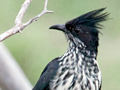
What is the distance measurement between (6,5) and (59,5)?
1193 mm

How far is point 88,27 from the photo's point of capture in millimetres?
6305

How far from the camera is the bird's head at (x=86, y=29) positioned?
6246 mm

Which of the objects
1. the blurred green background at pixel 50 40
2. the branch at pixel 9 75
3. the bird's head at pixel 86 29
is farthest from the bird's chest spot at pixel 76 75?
the blurred green background at pixel 50 40

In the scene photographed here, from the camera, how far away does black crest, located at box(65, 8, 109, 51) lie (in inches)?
246

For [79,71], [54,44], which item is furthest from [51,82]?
[54,44]

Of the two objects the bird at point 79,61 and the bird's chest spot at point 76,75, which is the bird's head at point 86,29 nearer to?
the bird at point 79,61

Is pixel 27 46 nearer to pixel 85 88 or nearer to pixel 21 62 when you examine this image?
pixel 21 62

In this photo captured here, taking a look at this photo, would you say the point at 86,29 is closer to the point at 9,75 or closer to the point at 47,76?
the point at 47,76

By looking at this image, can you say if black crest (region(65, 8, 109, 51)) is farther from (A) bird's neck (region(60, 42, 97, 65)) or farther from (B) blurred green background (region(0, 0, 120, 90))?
(B) blurred green background (region(0, 0, 120, 90))

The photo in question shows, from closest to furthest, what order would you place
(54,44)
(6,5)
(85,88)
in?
(85,88) < (54,44) < (6,5)

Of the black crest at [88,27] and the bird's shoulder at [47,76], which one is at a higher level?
the black crest at [88,27]

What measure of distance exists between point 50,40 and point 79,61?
17.1 ft

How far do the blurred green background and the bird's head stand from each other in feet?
10.6

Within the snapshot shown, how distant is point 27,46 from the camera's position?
11148 millimetres
